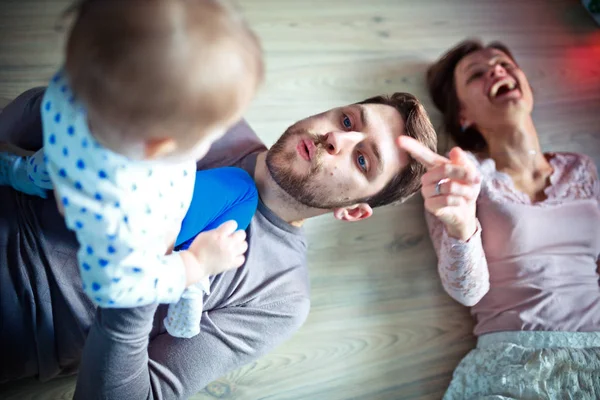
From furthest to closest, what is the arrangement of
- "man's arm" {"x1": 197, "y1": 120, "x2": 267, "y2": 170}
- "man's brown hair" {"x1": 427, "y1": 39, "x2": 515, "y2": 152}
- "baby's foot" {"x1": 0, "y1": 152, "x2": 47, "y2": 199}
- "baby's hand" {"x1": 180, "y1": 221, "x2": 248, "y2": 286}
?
"man's brown hair" {"x1": 427, "y1": 39, "x2": 515, "y2": 152}
"man's arm" {"x1": 197, "y1": 120, "x2": 267, "y2": 170}
"baby's foot" {"x1": 0, "y1": 152, "x2": 47, "y2": 199}
"baby's hand" {"x1": 180, "y1": 221, "x2": 248, "y2": 286}

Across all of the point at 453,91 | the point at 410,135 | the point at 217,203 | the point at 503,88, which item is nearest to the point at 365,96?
the point at 453,91

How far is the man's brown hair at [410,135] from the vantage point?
1.08m

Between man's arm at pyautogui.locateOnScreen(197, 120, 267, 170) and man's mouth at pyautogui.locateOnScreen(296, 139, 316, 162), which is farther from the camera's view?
man's arm at pyautogui.locateOnScreen(197, 120, 267, 170)

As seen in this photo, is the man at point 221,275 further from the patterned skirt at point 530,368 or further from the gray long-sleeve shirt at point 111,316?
the patterned skirt at point 530,368

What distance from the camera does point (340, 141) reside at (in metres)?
1.01

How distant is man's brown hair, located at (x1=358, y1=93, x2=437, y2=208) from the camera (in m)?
1.08

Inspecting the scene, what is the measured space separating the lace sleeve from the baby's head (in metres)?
0.83

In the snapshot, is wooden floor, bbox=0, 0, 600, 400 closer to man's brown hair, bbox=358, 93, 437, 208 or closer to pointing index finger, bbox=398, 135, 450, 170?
man's brown hair, bbox=358, 93, 437, 208

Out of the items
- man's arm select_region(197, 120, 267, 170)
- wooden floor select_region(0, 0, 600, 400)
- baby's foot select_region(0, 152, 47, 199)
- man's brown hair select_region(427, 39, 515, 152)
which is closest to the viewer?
baby's foot select_region(0, 152, 47, 199)

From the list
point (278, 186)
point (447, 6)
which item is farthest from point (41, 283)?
point (447, 6)

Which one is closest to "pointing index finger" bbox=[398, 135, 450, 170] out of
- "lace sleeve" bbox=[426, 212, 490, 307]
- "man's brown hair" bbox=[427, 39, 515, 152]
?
"lace sleeve" bbox=[426, 212, 490, 307]

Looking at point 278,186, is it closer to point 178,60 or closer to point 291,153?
point 291,153

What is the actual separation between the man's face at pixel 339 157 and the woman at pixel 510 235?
0.10 meters

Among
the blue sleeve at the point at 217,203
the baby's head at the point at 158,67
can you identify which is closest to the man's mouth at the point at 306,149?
the blue sleeve at the point at 217,203
